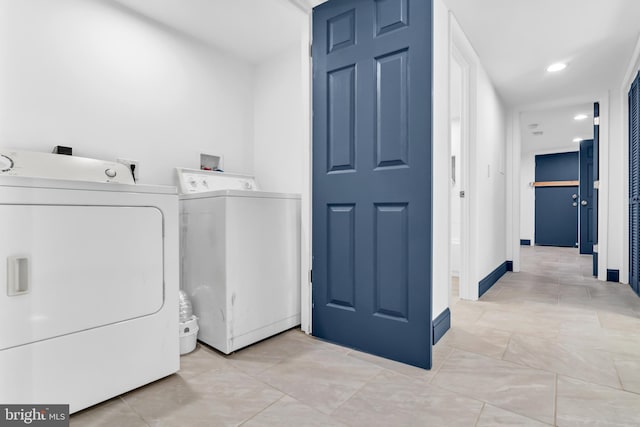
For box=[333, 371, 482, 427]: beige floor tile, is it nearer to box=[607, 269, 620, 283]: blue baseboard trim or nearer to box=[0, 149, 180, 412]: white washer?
box=[0, 149, 180, 412]: white washer

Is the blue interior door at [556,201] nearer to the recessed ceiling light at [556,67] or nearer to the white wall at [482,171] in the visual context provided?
the white wall at [482,171]

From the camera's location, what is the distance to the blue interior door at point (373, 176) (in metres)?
1.55

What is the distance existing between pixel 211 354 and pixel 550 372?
5.51 feet

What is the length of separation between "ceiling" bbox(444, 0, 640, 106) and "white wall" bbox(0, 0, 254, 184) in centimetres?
189

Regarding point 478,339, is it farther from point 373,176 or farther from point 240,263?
point 240,263

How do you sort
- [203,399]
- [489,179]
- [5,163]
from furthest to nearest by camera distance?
[489,179] → [5,163] → [203,399]

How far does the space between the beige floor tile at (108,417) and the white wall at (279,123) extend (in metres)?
1.81

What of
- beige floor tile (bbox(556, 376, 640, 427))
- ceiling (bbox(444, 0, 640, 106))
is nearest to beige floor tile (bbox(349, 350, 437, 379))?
beige floor tile (bbox(556, 376, 640, 427))

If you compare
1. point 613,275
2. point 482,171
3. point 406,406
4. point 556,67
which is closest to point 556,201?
point 613,275

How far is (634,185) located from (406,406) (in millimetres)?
3289

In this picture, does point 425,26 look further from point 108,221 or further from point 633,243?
point 633,243

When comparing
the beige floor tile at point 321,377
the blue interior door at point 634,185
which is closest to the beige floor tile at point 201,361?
the beige floor tile at point 321,377

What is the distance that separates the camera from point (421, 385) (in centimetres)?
140

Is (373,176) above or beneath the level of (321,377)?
above
